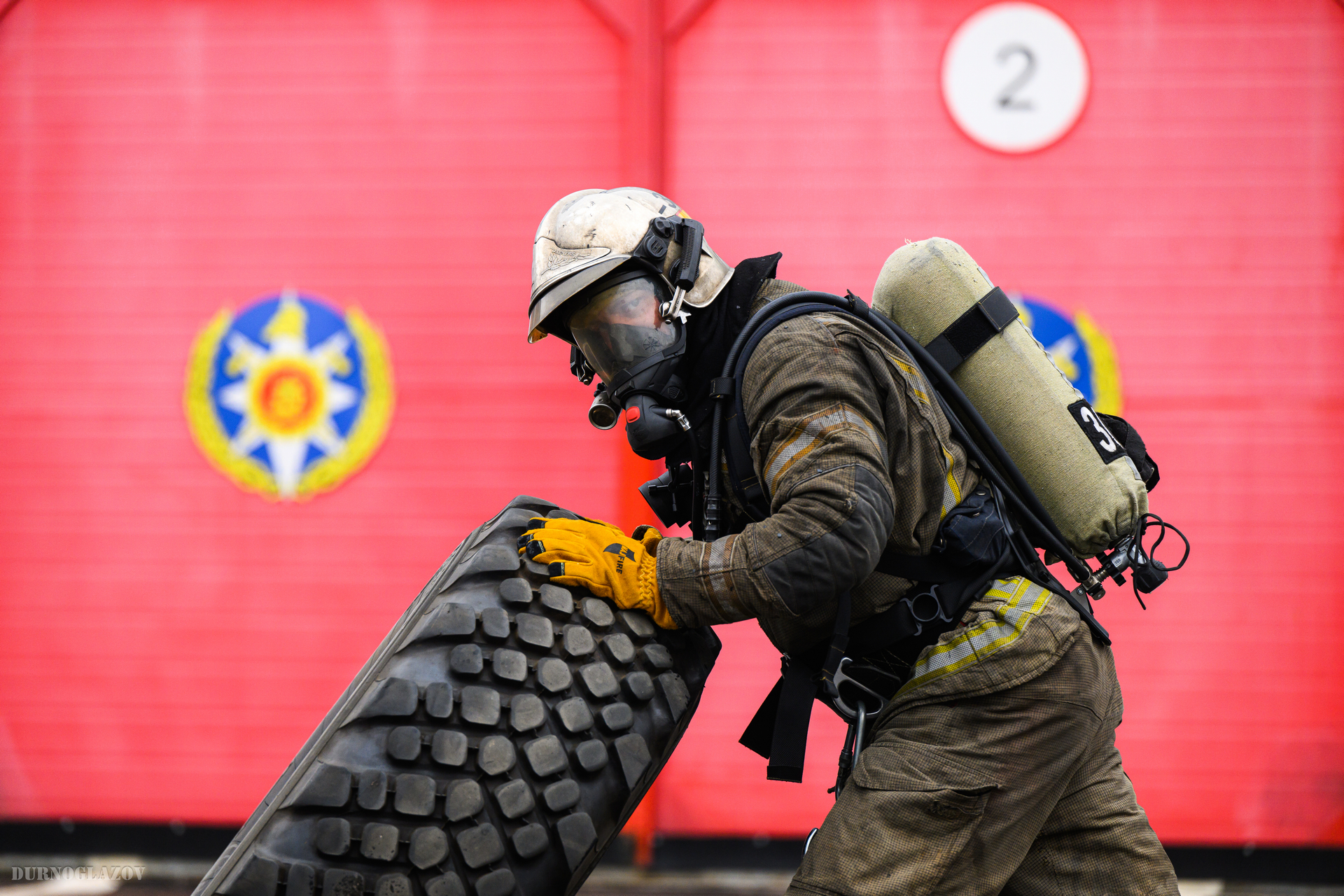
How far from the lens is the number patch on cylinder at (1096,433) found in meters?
1.61

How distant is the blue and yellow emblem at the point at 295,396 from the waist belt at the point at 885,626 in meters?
2.50

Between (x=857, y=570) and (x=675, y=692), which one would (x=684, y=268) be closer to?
(x=857, y=570)

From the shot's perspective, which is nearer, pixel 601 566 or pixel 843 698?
pixel 601 566

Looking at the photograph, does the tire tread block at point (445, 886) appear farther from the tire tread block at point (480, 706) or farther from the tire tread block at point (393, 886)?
the tire tread block at point (480, 706)

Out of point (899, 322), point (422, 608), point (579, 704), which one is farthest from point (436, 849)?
point (899, 322)

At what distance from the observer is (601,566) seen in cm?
149

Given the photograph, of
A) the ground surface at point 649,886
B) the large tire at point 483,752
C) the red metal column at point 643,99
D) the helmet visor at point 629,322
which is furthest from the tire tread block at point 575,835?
the ground surface at point 649,886

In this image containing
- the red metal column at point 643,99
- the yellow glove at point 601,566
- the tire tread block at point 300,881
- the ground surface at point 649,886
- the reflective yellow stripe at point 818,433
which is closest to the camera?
the tire tread block at point 300,881

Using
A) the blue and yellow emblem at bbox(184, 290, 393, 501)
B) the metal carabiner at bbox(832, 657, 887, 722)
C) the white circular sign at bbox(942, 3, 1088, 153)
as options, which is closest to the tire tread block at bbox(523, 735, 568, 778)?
the metal carabiner at bbox(832, 657, 887, 722)

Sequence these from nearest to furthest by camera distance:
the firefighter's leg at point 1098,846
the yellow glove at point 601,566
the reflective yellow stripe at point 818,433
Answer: the reflective yellow stripe at point 818,433 < the yellow glove at point 601,566 < the firefighter's leg at point 1098,846

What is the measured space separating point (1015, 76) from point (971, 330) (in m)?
2.36

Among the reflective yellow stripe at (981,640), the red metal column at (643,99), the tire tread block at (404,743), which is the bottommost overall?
the tire tread block at (404,743)

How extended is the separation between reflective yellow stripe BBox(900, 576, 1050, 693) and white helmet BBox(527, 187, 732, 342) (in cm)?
72

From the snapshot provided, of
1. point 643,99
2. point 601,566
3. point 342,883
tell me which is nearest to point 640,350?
point 601,566
